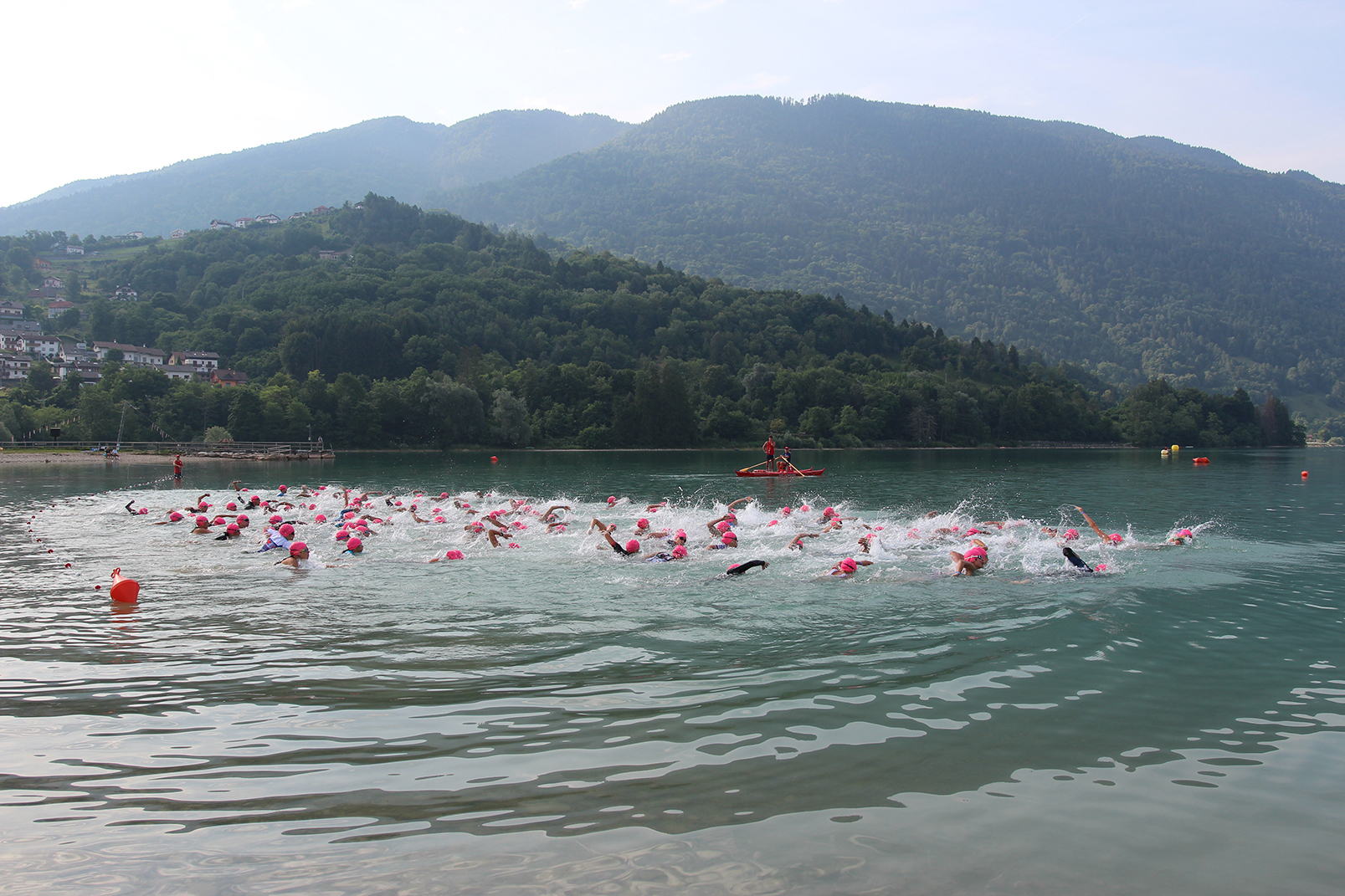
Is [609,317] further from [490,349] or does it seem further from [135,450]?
[135,450]

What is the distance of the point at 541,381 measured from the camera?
132 metres

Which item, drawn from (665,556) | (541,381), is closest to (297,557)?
(665,556)

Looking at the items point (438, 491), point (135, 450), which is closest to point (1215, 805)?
point (438, 491)

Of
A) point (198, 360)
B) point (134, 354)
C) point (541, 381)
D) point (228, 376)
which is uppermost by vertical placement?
point (134, 354)

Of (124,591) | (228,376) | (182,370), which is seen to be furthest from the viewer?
(182,370)

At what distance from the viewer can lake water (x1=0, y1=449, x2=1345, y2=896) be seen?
20.4ft

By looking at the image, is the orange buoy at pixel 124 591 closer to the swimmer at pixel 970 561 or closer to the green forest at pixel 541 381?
the swimmer at pixel 970 561

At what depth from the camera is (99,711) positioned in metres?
9.46

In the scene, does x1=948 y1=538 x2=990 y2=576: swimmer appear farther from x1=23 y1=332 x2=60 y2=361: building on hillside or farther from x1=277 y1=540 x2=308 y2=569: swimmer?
x1=23 y1=332 x2=60 y2=361: building on hillside

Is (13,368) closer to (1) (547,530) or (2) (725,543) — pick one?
(1) (547,530)

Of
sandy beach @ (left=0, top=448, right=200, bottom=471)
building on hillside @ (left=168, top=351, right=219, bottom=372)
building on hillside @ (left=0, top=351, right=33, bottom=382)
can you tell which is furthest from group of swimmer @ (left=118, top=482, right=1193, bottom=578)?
building on hillside @ (left=168, top=351, right=219, bottom=372)

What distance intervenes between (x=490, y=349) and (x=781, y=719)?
170761 mm

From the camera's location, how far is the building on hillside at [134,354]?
15125cm

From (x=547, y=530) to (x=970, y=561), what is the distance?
13.5 m
